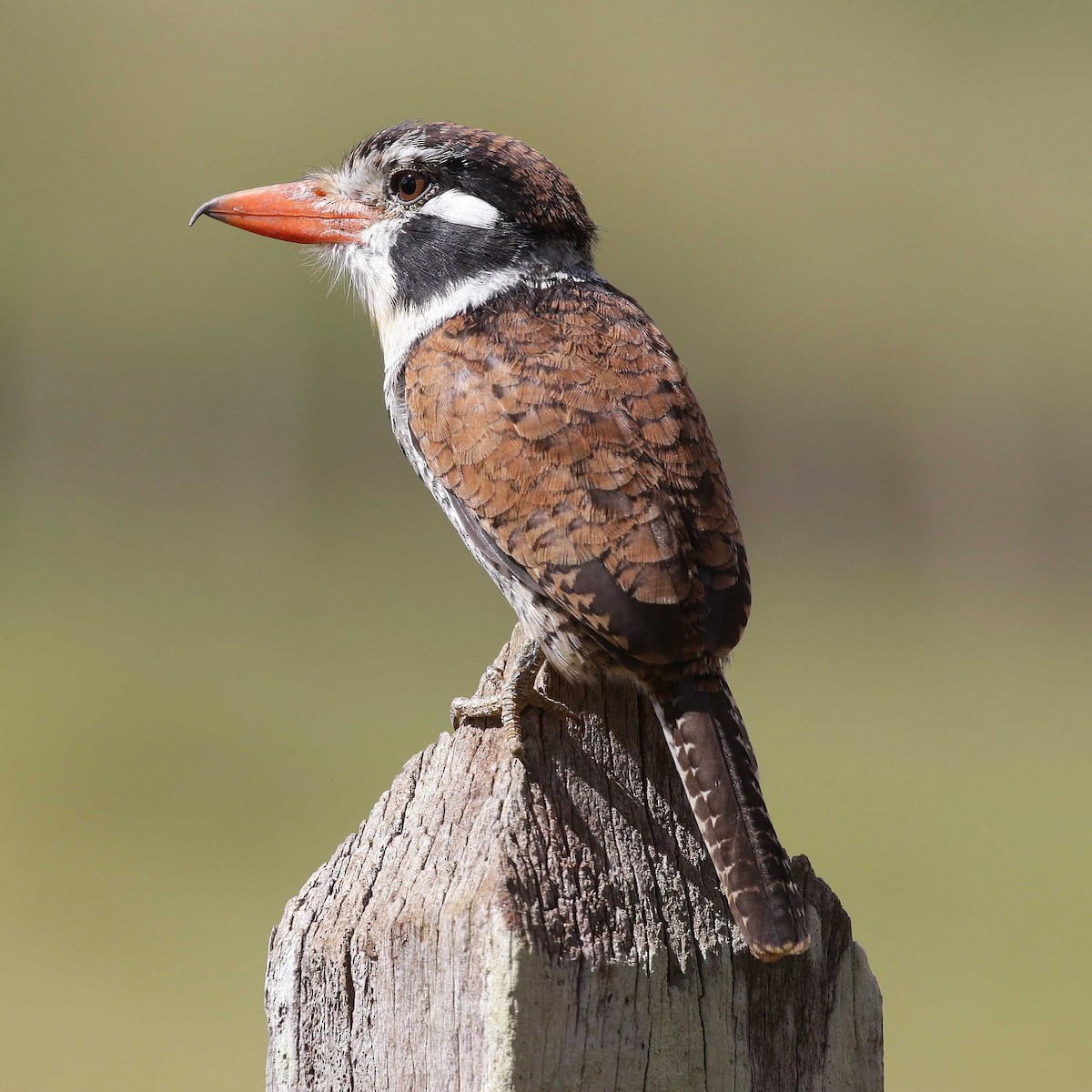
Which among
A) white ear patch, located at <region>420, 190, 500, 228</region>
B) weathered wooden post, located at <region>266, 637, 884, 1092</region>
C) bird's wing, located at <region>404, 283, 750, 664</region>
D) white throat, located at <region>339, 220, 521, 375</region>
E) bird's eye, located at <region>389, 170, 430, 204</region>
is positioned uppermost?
bird's eye, located at <region>389, 170, 430, 204</region>

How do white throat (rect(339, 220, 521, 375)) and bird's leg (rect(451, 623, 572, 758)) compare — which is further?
white throat (rect(339, 220, 521, 375))

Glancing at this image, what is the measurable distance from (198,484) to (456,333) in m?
23.5

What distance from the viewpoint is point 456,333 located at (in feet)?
11.4

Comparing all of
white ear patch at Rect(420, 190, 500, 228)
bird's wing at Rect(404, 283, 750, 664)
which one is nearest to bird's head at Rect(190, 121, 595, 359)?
white ear patch at Rect(420, 190, 500, 228)

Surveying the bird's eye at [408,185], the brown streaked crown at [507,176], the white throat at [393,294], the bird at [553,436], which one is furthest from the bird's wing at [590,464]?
the bird's eye at [408,185]

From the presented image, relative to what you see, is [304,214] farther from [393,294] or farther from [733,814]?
[733,814]

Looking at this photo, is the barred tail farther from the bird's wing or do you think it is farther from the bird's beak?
the bird's beak

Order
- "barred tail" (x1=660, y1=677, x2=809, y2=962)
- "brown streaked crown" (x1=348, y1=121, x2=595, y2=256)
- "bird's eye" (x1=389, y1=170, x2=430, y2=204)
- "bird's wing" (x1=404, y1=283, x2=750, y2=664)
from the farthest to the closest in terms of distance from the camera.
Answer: "bird's eye" (x1=389, y1=170, x2=430, y2=204) → "brown streaked crown" (x1=348, y1=121, x2=595, y2=256) → "bird's wing" (x1=404, y1=283, x2=750, y2=664) → "barred tail" (x1=660, y1=677, x2=809, y2=962)

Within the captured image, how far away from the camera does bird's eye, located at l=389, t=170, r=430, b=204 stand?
3.73 m

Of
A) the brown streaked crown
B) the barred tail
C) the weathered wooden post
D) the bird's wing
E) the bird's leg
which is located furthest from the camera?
the brown streaked crown

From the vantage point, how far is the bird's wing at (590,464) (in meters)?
2.79

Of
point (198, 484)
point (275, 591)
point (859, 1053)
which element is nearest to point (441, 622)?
point (275, 591)

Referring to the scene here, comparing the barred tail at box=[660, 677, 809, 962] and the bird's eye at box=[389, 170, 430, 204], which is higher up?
the bird's eye at box=[389, 170, 430, 204]

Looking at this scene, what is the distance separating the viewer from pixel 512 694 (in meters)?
2.61
